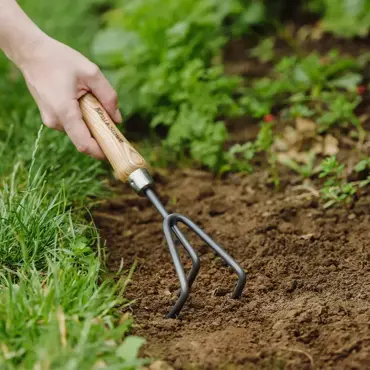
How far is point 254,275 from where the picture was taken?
285cm

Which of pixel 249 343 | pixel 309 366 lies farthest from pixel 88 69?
pixel 309 366

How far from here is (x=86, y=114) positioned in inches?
110

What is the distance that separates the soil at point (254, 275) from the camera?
91.0 inches

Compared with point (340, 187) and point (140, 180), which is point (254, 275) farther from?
point (340, 187)

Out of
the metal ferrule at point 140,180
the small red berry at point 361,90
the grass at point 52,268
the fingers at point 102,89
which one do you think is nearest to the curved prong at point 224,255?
the metal ferrule at point 140,180

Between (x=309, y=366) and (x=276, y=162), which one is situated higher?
(x=276, y=162)

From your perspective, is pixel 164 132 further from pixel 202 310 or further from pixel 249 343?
pixel 249 343

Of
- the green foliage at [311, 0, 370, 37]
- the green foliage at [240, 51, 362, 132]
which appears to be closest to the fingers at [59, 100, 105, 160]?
the green foliage at [240, 51, 362, 132]

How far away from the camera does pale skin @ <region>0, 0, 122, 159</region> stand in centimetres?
271

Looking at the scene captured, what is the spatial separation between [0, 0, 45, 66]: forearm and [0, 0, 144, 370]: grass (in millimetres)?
359

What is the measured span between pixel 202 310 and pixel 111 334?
514mm

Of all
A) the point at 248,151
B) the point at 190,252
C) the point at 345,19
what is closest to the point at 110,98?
the point at 190,252

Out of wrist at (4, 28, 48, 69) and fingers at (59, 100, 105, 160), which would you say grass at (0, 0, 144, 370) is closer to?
fingers at (59, 100, 105, 160)

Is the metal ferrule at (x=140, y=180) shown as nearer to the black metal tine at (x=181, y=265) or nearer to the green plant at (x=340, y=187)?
the black metal tine at (x=181, y=265)
